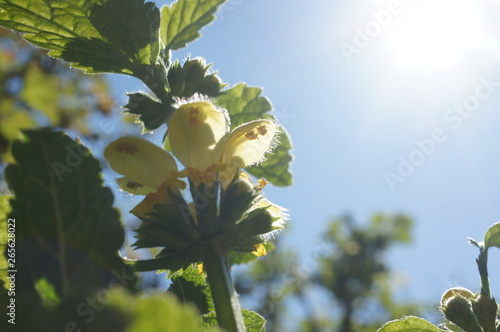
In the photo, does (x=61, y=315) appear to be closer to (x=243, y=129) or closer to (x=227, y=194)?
(x=227, y=194)

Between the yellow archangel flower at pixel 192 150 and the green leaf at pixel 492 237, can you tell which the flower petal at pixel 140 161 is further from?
the green leaf at pixel 492 237

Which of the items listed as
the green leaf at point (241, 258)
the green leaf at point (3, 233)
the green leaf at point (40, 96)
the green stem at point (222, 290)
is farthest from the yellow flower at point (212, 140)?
the green leaf at point (40, 96)

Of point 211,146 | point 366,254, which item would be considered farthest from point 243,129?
point 366,254

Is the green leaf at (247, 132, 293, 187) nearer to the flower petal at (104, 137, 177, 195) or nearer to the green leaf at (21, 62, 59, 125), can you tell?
the flower petal at (104, 137, 177, 195)

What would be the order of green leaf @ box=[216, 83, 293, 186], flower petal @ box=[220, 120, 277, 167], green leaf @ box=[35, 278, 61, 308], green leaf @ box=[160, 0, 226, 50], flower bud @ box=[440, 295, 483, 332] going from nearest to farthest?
green leaf @ box=[35, 278, 61, 308] < flower bud @ box=[440, 295, 483, 332] < flower petal @ box=[220, 120, 277, 167] < green leaf @ box=[160, 0, 226, 50] < green leaf @ box=[216, 83, 293, 186]

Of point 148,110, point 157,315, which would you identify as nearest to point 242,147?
point 148,110

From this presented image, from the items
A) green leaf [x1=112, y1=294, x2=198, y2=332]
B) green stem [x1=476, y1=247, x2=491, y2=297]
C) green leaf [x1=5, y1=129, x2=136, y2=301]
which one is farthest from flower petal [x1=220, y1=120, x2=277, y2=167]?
green leaf [x1=112, y1=294, x2=198, y2=332]

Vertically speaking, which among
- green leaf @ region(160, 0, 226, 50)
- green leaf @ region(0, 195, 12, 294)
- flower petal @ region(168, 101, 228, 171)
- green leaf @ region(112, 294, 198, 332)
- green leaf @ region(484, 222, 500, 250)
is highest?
green leaf @ region(160, 0, 226, 50)

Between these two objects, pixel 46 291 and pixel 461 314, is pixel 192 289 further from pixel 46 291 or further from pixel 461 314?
pixel 461 314
